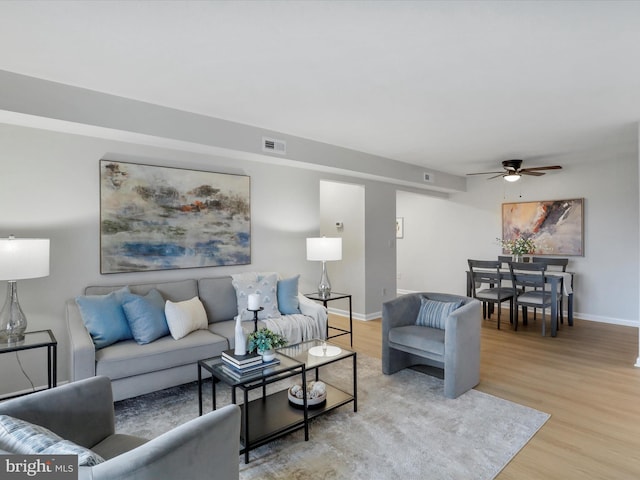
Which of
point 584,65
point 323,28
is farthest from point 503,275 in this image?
point 323,28

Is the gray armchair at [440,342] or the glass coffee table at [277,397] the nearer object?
the glass coffee table at [277,397]

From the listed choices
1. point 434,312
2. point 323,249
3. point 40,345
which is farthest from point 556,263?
point 40,345

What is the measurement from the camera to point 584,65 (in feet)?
7.99

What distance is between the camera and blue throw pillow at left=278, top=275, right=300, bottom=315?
12.7ft

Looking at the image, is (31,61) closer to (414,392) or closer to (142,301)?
(142,301)

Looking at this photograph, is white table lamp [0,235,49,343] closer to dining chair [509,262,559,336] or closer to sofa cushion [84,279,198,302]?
sofa cushion [84,279,198,302]

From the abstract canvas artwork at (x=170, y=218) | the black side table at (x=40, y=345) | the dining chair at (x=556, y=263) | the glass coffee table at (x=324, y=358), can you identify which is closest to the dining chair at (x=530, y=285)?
the dining chair at (x=556, y=263)

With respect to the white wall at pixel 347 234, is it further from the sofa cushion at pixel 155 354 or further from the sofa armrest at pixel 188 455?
the sofa armrest at pixel 188 455

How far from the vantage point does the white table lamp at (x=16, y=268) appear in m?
2.36

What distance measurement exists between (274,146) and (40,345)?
2.65 meters

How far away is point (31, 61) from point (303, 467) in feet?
9.94

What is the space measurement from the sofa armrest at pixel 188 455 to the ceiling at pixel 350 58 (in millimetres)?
1876

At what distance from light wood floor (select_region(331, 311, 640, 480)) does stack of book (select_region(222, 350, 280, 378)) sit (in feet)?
4.93

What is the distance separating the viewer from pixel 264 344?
2.40 metres
